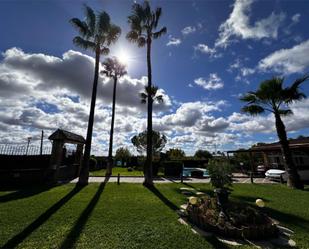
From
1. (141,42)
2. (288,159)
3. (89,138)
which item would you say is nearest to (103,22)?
(141,42)

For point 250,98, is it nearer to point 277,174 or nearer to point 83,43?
point 277,174

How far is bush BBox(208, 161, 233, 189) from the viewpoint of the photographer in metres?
6.40

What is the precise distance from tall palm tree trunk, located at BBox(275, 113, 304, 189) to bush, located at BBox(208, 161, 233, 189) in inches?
336

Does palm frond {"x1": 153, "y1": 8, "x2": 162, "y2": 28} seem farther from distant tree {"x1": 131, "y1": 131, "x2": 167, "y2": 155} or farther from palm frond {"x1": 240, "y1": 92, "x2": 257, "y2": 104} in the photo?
distant tree {"x1": 131, "y1": 131, "x2": 167, "y2": 155}

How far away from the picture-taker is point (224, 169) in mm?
6426

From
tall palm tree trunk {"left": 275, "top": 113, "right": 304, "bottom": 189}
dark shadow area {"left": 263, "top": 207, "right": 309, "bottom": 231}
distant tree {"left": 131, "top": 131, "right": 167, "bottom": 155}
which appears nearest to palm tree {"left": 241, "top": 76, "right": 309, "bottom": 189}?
tall palm tree trunk {"left": 275, "top": 113, "right": 304, "bottom": 189}

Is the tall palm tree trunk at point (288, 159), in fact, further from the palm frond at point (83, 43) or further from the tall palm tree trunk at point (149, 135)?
the palm frond at point (83, 43)

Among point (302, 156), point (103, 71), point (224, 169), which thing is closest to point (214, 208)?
point (224, 169)

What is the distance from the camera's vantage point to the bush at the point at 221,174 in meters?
6.40

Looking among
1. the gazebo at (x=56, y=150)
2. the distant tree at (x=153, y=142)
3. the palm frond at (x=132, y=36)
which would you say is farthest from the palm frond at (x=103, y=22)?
the distant tree at (x=153, y=142)

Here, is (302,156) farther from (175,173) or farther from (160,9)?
(160,9)

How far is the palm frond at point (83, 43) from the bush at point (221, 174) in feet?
41.2

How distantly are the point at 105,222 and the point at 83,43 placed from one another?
42.2ft

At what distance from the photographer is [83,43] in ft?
45.7
